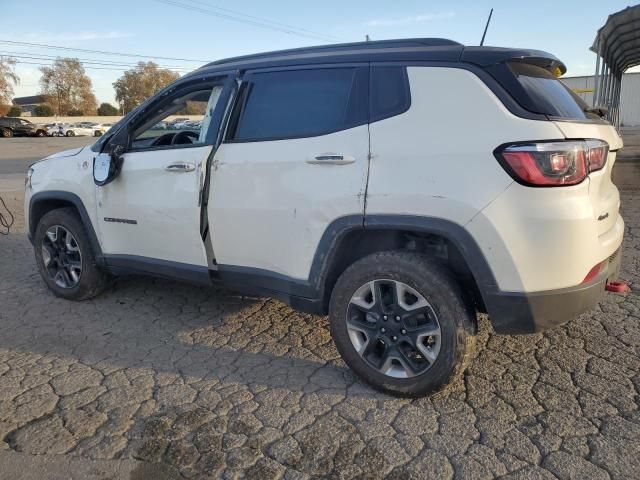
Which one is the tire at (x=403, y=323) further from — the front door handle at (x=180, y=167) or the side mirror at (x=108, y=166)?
the side mirror at (x=108, y=166)

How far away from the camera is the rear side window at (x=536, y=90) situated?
8.78ft

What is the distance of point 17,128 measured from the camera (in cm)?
4266

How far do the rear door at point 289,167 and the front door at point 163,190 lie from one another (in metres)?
0.20

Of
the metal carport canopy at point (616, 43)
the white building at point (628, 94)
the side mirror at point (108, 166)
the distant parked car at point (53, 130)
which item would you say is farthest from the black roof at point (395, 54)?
the distant parked car at point (53, 130)

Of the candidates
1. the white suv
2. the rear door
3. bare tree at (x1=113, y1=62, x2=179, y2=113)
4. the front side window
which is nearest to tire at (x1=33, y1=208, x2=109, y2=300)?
the white suv

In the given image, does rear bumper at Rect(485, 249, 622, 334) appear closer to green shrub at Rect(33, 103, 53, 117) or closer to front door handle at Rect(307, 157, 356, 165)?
front door handle at Rect(307, 157, 356, 165)

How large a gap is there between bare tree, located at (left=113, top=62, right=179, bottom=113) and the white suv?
248 ft

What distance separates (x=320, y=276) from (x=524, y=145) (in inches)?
52.0

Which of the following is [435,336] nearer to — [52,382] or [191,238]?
[191,238]

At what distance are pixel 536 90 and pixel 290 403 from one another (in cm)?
214

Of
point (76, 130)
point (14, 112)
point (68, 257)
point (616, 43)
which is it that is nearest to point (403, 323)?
point (68, 257)

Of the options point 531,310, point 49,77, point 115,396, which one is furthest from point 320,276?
point 49,77

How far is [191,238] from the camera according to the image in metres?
3.68

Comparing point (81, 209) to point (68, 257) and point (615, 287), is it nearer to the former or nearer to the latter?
point (68, 257)
